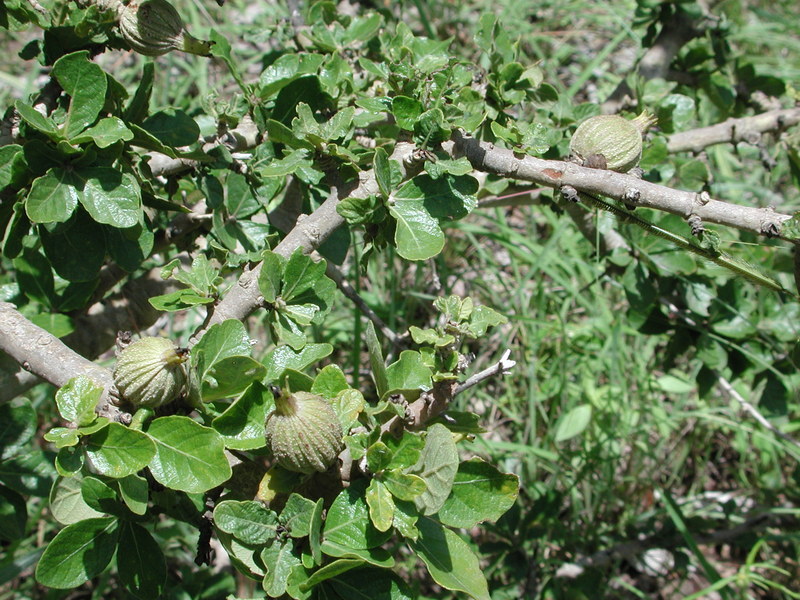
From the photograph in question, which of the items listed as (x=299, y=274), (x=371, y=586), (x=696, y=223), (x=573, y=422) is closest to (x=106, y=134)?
(x=299, y=274)


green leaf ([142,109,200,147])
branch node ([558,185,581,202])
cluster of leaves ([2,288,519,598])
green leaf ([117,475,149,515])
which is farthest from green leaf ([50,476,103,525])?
branch node ([558,185,581,202])

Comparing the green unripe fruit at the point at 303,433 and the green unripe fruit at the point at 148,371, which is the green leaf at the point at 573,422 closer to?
the green unripe fruit at the point at 303,433

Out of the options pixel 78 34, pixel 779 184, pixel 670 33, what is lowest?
pixel 779 184

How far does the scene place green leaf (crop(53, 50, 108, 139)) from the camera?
4.06 feet

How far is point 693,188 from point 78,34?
5.13 ft

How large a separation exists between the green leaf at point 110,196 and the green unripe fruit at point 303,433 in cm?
46

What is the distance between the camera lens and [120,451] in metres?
1.01

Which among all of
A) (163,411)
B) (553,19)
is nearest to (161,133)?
(163,411)

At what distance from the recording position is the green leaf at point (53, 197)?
1202 millimetres

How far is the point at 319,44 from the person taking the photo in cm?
174

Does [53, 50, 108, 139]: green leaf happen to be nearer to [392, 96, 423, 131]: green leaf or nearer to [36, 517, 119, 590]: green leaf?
[392, 96, 423, 131]: green leaf

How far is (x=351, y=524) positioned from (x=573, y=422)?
152 cm

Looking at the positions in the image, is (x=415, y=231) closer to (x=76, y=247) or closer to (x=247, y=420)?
(x=247, y=420)

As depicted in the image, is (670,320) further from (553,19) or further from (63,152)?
(553,19)
